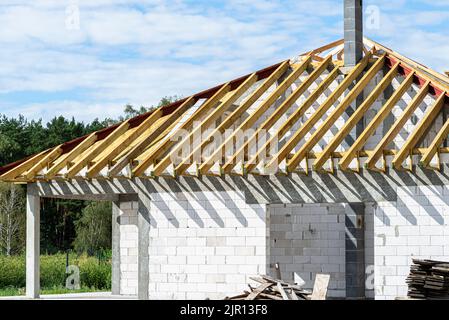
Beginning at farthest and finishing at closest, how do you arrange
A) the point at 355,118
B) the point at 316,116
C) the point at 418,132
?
the point at 316,116 → the point at 355,118 → the point at 418,132

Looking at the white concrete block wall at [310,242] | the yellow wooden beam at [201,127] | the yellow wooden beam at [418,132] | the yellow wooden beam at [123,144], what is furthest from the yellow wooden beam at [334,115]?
the yellow wooden beam at [123,144]

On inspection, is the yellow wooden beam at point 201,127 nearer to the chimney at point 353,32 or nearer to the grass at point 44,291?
the chimney at point 353,32

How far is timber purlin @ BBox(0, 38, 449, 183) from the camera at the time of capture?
18562mm

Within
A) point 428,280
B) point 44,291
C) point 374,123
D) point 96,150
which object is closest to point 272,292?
point 428,280

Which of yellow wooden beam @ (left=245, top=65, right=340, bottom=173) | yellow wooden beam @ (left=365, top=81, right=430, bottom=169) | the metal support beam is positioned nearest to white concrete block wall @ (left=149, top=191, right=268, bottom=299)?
yellow wooden beam @ (left=245, top=65, right=340, bottom=173)

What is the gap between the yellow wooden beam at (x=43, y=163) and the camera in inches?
855

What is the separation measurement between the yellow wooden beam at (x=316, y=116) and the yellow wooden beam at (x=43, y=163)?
6.14m

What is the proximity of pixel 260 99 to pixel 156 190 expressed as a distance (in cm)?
349

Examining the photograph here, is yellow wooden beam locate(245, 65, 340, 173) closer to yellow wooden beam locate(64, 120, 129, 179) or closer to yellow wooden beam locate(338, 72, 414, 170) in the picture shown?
yellow wooden beam locate(338, 72, 414, 170)

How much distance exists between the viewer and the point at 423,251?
1819 centimetres

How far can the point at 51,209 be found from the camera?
54781 mm

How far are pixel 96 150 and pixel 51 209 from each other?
3426 centimetres

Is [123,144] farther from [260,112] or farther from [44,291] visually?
[44,291]

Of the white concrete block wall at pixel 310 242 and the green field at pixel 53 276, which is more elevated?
the white concrete block wall at pixel 310 242
